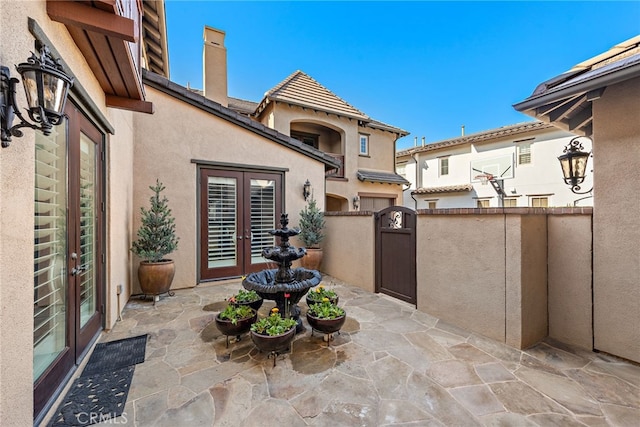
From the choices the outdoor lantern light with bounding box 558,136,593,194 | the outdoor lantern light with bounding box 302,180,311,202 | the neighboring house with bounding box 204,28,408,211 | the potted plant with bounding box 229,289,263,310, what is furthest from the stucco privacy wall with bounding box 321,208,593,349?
the neighboring house with bounding box 204,28,408,211

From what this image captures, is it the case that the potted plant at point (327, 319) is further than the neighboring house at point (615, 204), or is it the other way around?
the potted plant at point (327, 319)

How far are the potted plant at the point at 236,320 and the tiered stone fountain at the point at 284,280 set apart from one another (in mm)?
294

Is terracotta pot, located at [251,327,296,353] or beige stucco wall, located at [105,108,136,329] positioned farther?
beige stucco wall, located at [105,108,136,329]

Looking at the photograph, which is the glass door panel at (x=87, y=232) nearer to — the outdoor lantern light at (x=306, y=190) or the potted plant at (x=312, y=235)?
the potted plant at (x=312, y=235)

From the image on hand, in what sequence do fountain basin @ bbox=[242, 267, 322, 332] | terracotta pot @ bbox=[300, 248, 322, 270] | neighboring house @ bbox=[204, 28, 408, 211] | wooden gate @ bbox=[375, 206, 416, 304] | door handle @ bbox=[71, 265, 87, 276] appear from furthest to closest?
1. neighboring house @ bbox=[204, 28, 408, 211]
2. terracotta pot @ bbox=[300, 248, 322, 270]
3. wooden gate @ bbox=[375, 206, 416, 304]
4. fountain basin @ bbox=[242, 267, 322, 332]
5. door handle @ bbox=[71, 265, 87, 276]

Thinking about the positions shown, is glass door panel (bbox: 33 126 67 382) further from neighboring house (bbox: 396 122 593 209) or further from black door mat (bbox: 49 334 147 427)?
neighboring house (bbox: 396 122 593 209)

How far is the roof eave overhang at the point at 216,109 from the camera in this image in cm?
571

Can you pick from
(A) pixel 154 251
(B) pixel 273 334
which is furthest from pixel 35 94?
(A) pixel 154 251

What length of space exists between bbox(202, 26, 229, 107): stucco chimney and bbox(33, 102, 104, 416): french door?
19.7ft

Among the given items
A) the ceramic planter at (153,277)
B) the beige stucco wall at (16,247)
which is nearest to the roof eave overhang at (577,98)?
the beige stucco wall at (16,247)

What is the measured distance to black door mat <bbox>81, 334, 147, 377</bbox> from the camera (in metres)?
2.85

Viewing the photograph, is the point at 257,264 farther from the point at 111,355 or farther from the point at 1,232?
the point at 1,232

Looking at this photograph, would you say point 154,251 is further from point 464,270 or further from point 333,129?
point 333,129

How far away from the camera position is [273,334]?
9.37 feet
